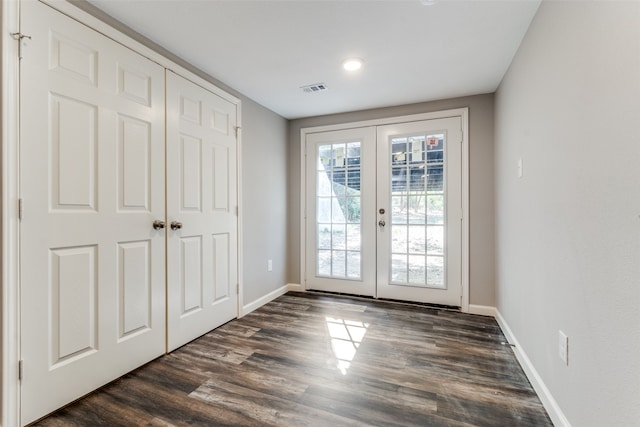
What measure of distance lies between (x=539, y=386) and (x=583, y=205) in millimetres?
1095

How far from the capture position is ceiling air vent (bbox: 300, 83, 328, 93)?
2.78 m

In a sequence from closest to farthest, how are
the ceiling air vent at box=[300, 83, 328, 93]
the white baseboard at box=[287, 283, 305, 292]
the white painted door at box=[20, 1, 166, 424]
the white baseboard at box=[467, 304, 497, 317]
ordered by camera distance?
the white painted door at box=[20, 1, 166, 424] → the ceiling air vent at box=[300, 83, 328, 93] → the white baseboard at box=[467, 304, 497, 317] → the white baseboard at box=[287, 283, 305, 292]

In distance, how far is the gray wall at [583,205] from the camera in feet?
3.13

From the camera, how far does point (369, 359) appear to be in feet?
6.93

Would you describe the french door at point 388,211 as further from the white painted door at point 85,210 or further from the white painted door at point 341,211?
the white painted door at point 85,210

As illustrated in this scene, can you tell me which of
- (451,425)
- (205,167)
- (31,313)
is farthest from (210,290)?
(451,425)

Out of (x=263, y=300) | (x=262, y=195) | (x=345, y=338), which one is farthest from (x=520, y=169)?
(x=263, y=300)

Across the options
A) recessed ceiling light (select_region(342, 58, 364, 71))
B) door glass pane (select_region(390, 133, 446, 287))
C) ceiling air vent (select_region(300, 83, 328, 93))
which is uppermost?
ceiling air vent (select_region(300, 83, 328, 93))

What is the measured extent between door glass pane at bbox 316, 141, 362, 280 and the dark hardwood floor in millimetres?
1007

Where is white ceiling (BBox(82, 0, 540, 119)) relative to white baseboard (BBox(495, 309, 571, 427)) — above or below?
above

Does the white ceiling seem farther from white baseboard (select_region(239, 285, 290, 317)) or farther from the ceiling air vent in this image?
white baseboard (select_region(239, 285, 290, 317))

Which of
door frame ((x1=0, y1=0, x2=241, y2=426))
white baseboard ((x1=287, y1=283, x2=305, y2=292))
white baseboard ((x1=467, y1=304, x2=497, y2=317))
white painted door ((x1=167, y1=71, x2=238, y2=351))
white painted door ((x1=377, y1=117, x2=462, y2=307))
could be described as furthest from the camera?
white baseboard ((x1=287, y1=283, x2=305, y2=292))

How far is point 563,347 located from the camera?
1397mm

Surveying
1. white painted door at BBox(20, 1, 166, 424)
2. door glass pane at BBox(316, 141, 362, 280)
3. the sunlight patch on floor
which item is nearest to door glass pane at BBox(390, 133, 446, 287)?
door glass pane at BBox(316, 141, 362, 280)
